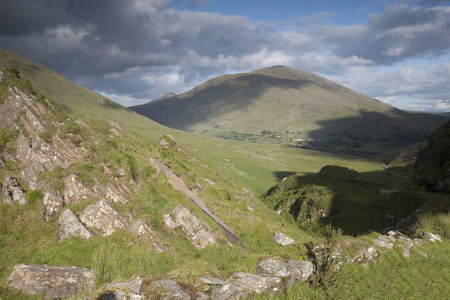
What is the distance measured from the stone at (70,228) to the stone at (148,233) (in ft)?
7.72

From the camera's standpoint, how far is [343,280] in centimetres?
1161

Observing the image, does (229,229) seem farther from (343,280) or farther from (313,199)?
(313,199)

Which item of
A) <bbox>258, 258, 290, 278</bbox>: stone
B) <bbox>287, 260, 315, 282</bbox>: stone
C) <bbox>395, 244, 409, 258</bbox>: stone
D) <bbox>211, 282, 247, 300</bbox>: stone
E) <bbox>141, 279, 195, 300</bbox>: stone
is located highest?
<bbox>141, 279, 195, 300</bbox>: stone

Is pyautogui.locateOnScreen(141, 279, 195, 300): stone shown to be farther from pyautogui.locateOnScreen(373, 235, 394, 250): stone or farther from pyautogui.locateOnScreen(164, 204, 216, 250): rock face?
pyautogui.locateOnScreen(373, 235, 394, 250): stone

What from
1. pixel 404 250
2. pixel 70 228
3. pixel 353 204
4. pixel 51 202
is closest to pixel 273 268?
pixel 70 228

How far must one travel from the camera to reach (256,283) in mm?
10219

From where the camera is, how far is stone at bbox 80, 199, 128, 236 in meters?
12.9

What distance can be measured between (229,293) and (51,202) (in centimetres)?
1097

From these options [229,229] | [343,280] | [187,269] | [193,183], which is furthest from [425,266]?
[193,183]

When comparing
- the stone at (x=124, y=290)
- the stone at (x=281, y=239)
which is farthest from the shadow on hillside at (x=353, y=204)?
the stone at (x=124, y=290)

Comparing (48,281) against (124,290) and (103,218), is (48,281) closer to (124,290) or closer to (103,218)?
(124,290)

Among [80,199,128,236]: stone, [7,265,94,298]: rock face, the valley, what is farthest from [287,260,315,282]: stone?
[80,199,128,236]: stone

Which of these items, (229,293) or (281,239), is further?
(281,239)

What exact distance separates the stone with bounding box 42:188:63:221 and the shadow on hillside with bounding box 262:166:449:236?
3524 cm
